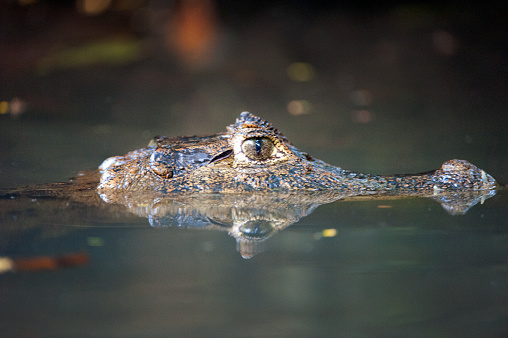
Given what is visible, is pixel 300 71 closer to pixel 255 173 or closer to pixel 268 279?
pixel 255 173

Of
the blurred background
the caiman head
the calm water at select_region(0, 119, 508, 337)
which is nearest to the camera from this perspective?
the calm water at select_region(0, 119, 508, 337)

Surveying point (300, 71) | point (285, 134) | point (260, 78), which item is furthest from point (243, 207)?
point (300, 71)

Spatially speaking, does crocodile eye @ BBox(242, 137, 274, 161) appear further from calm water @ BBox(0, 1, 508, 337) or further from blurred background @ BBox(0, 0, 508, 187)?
blurred background @ BBox(0, 0, 508, 187)

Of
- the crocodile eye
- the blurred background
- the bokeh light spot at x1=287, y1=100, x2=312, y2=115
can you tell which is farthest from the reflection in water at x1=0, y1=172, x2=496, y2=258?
the bokeh light spot at x1=287, y1=100, x2=312, y2=115

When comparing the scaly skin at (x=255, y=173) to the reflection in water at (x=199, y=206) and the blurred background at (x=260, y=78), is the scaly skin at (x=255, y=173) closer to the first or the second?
the reflection in water at (x=199, y=206)

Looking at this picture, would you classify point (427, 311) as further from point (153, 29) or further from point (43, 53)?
point (153, 29)

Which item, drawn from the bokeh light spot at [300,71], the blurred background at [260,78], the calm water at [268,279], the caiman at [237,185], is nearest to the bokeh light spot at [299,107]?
the blurred background at [260,78]
